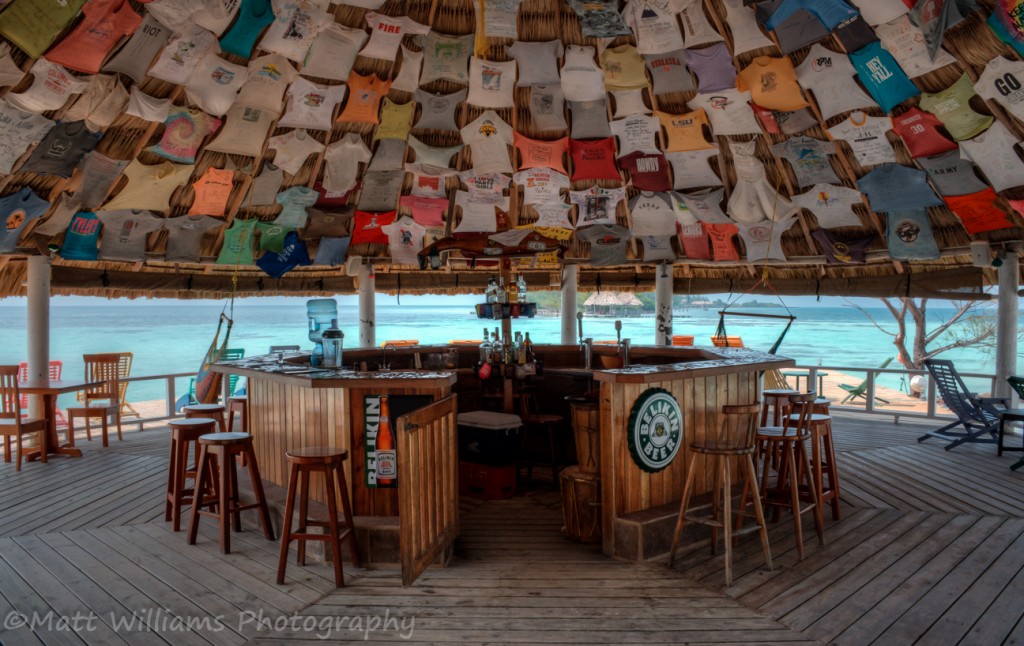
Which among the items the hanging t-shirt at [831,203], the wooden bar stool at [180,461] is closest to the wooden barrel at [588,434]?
the wooden bar stool at [180,461]

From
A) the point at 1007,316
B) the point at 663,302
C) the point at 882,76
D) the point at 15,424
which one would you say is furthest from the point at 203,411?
the point at 1007,316

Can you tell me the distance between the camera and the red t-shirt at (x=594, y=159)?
8.50m

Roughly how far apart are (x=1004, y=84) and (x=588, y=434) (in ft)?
15.6

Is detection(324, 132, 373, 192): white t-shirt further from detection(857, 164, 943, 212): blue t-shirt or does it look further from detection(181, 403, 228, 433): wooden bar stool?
detection(857, 164, 943, 212): blue t-shirt

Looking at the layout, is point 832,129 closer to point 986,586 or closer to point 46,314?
point 986,586

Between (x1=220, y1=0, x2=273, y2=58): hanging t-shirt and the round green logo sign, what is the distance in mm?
4613

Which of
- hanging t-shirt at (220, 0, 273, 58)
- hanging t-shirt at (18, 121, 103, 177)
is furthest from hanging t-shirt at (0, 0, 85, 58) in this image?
hanging t-shirt at (18, 121, 103, 177)

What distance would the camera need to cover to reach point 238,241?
363 inches

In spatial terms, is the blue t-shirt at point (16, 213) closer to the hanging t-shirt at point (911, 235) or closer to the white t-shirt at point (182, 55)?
the white t-shirt at point (182, 55)

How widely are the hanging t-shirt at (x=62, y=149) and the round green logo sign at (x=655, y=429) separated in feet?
20.0

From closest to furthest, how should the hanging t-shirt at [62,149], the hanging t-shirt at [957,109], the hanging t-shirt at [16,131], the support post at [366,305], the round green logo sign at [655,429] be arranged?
the round green logo sign at [655,429]
the hanging t-shirt at [16,131]
the hanging t-shirt at [957,109]
the hanging t-shirt at [62,149]
the support post at [366,305]

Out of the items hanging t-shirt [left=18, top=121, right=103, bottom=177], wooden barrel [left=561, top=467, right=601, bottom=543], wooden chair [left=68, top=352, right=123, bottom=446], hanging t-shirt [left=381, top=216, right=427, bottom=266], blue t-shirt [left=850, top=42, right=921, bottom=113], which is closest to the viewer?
wooden barrel [left=561, top=467, right=601, bottom=543]

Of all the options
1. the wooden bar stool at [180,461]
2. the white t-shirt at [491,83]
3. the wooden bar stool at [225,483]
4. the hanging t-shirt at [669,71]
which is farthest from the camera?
the white t-shirt at [491,83]

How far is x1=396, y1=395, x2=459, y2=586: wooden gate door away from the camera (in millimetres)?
3613
